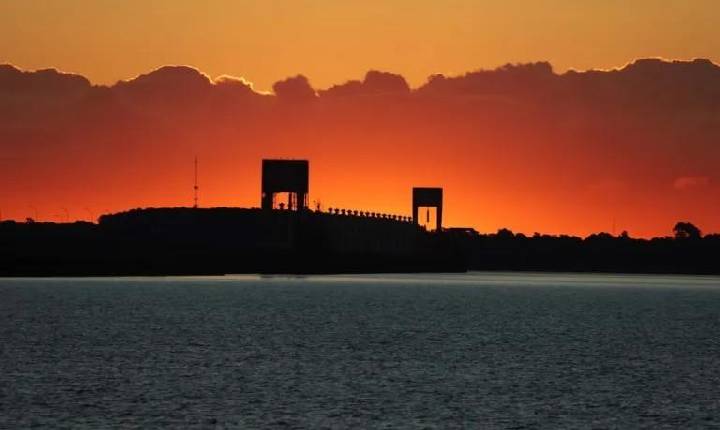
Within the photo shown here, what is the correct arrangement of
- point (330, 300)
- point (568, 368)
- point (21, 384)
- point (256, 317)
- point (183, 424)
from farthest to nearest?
point (330, 300)
point (256, 317)
point (568, 368)
point (21, 384)
point (183, 424)

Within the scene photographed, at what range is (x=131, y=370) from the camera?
6925cm

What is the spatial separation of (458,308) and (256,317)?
A: 124 ft

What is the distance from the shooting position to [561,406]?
5688cm

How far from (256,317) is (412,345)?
43.2 m

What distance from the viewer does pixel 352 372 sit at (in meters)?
69.9

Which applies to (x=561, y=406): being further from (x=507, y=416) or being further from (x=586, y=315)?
(x=586, y=315)

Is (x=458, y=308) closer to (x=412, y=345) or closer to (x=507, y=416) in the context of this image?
(x=412, y=345)

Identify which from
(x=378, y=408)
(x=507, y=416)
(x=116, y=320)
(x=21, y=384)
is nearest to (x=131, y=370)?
(x=21, y=384)

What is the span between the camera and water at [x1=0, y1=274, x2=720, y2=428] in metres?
52.9

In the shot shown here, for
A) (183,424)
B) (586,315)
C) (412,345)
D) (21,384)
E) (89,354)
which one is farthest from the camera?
(586,315)

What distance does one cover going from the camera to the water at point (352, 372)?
52.9 m

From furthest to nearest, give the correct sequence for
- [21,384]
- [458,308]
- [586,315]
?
[458,308], [586,315], [21,384]

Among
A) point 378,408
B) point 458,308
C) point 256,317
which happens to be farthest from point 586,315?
point 378,408

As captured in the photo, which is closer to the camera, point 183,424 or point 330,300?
point 183,424
